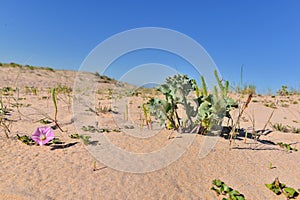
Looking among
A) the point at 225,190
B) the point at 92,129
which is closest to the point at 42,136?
the point at 92,129

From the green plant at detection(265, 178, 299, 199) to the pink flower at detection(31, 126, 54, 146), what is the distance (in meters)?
1.74

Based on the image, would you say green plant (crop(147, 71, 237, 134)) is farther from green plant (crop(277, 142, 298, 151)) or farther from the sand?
green plant (crop(277, 142, 298, 151))

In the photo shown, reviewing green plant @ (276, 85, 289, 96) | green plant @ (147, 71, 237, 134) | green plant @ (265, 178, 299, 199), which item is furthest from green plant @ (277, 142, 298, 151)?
green plant @ (276, 85, 289, 96)

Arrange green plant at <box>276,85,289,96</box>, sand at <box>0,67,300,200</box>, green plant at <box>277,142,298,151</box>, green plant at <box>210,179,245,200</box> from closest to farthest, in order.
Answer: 1. sand at <box>0,67,300,200</box>
2. green plant at <box>210,179,245,200</box>
3. green plant at <box>277,142,298,151</box>
4. green plant at <box>276,85,289,96</box>

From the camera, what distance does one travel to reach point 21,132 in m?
2.29

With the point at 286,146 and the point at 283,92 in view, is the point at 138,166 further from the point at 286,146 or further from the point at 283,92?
the point at 283,92

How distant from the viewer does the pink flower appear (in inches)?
77.8

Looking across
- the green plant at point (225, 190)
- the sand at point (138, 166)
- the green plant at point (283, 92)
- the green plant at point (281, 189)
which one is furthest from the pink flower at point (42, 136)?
the green plant at point (283, 92)

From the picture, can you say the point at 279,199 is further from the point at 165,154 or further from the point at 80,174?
the point at 80,174

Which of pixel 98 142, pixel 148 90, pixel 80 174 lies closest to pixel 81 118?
pixel 98 142

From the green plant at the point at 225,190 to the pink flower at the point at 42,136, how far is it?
135 cm

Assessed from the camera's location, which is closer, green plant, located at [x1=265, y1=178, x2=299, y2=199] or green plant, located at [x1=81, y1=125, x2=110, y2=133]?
green plant, located at [x1=265, y1=178, x2=299, y2=199]

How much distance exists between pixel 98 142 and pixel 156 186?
2.53ft

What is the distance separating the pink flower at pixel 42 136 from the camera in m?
1.98
